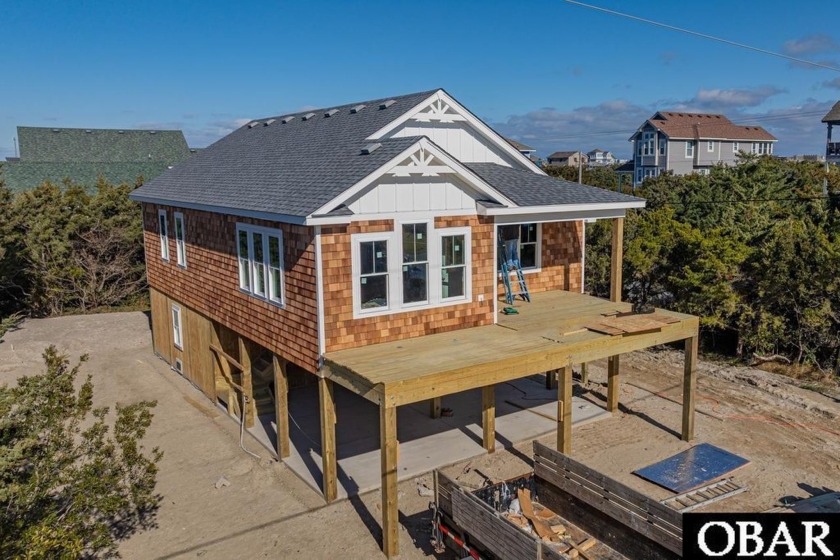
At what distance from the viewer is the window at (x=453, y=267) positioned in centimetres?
1251

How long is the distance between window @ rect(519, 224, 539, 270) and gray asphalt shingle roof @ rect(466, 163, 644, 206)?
3.47 feet

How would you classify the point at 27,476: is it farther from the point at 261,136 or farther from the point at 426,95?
the point at 261,136

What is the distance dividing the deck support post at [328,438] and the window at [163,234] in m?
9.98

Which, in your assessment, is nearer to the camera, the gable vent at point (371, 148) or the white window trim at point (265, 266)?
the white window trim at point (265, 266)

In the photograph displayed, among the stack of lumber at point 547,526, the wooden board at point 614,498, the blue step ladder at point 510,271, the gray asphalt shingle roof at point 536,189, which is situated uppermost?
the gray asphalt shingle roof at point 536,189

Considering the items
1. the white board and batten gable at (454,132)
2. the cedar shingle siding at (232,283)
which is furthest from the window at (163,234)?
the white board and batten gable at (454,132)

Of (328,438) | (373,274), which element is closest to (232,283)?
(373,274)

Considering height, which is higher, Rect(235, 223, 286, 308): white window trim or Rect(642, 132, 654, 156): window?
Rect(642, 132, 654, 156): window

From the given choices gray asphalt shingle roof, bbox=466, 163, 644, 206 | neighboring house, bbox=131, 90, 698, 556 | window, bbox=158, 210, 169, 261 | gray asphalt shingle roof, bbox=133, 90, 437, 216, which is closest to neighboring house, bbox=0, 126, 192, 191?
gray asphalt shingle roof, bbox=133, 90, 437, 216

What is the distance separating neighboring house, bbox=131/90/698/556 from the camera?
1108 cm

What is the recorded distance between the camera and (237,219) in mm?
14148

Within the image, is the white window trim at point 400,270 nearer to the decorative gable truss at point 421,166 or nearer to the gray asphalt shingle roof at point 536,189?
the decorative gable truss at point 421,166

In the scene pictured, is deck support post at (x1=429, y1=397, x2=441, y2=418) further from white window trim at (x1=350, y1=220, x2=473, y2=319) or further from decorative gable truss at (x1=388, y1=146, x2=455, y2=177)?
decorative gable truss at (x1=388, y1=146, x2=455, y2=177)

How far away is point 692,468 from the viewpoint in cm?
1257
